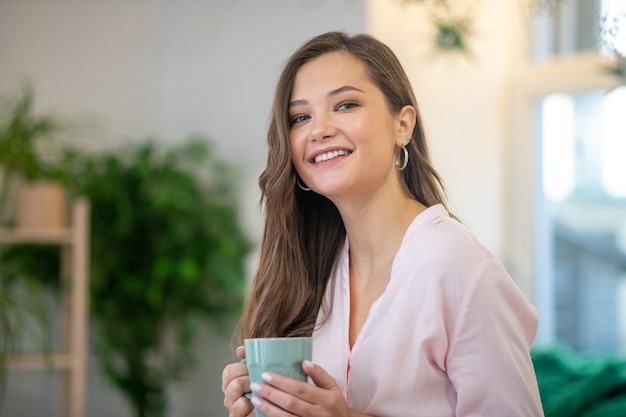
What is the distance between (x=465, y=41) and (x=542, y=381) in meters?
2.31

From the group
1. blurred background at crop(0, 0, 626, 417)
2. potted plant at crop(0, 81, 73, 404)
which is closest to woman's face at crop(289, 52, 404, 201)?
potted plant at crop(0, 81, 73, 404)

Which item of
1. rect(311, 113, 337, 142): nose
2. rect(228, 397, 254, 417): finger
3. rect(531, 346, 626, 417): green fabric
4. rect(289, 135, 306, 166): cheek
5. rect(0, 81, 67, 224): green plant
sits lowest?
rect(531, 346, 626, 417): green fabric

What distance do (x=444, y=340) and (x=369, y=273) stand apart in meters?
0.28

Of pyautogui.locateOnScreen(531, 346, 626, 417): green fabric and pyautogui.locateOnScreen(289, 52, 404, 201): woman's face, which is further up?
pyautogui.locateOnScreen(289, 52, 404, 201): woman's face

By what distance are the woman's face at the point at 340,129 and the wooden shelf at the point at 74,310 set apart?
2.36m

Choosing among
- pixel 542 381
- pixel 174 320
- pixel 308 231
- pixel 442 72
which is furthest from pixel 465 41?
pixel 308 231

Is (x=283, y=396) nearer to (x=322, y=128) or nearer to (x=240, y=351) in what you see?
(x=240, y=351)

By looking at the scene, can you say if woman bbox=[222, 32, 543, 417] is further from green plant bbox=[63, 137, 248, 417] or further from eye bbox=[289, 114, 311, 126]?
green plant bbox=[63, 137, 248, 417]

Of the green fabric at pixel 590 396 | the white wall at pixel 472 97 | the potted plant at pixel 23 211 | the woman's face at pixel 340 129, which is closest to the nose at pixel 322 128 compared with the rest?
the woman's face at pixel 340 129

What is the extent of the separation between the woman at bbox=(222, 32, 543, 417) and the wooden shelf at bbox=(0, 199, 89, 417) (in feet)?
7.19

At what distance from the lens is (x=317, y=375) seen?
1.22 metres

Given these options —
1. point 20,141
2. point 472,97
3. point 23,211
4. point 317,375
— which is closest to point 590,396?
point 317,375

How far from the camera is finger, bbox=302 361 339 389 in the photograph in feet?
3.94

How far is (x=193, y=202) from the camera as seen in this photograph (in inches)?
169
